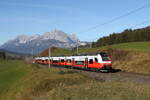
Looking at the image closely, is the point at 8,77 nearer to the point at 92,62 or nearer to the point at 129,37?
the point at 92,62

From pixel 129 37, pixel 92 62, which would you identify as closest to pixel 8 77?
pixel 92 62

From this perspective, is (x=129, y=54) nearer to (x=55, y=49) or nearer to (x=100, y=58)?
(x=100, y=58)

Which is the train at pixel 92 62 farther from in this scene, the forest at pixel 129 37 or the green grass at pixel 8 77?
the forest at pixel 129 37

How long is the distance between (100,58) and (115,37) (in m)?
76.2

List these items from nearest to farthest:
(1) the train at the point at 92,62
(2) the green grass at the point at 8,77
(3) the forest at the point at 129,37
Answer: (2) the green grass at the point at 8,77 → (1) the train at the point at 92,62 → (3) the forest at the point at 129,37

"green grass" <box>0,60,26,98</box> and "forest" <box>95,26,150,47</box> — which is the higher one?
"forest" <box>95,26,150,47</box>

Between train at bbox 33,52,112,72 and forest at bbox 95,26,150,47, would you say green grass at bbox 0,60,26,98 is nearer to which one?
train at bbox 33,52,112,72

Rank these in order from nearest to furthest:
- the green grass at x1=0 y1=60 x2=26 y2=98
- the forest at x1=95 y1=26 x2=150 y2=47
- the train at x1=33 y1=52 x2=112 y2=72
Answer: the green grass at x1=0 y1=60 x2=26 y2=98
the train at x1=33 y1=52 x2=112 y2=72
the forest at x1=95 y1=26 x2=150 y2=47

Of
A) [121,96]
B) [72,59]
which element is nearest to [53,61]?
[72,59]

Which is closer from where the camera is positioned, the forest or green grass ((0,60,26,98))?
green grass ((0,60,26,98))

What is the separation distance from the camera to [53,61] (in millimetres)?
73562

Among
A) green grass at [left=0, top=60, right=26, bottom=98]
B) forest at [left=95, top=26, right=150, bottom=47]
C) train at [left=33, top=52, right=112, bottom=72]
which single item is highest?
forest at [left=95, top=26, right=150, bottom=47]

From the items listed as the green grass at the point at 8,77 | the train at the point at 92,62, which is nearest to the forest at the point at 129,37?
the train at the point at 92,62

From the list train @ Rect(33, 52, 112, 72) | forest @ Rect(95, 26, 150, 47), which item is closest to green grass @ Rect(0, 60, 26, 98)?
train @ Rect(33, 52, 112, 72)
